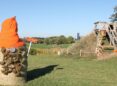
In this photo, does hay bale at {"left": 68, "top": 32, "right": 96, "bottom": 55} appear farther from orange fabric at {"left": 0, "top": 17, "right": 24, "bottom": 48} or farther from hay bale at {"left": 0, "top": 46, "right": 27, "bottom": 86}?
hay bale at {"left": 0, "top": 46, "right": 27, "bottom": 86}

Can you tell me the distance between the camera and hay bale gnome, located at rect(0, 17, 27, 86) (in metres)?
14.3

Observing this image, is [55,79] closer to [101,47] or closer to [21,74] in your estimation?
[21,74]

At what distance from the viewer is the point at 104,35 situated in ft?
124

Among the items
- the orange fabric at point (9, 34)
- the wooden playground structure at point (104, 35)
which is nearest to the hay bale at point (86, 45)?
the wooden playground structure at point (104, 35)

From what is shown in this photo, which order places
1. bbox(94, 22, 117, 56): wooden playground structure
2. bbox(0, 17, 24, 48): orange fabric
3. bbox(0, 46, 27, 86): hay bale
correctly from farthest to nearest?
1. bbox(94, 22, 117, 56): wooden playground structure
2. bbox(0, 17, 24, 48): orange fabric
3. bbox(0, 46, 27, 86): hay bale

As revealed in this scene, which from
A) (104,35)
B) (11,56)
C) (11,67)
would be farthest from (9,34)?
(104,35)

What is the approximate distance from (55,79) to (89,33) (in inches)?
1026

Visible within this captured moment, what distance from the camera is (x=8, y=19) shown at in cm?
1476

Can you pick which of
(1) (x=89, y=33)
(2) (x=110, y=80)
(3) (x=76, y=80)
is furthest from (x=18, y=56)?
(1) (x=89, y=33)

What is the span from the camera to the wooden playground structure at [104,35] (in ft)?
120

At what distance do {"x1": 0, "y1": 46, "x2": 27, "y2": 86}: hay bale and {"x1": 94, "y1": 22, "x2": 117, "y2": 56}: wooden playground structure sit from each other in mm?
21630

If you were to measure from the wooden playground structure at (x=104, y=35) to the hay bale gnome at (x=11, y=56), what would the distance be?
21.5m

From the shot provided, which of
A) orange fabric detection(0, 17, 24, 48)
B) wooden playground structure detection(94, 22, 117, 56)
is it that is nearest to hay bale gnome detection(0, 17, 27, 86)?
orange fabric detection(0, 17, 24, 48)

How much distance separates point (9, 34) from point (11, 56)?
40.3 inches
